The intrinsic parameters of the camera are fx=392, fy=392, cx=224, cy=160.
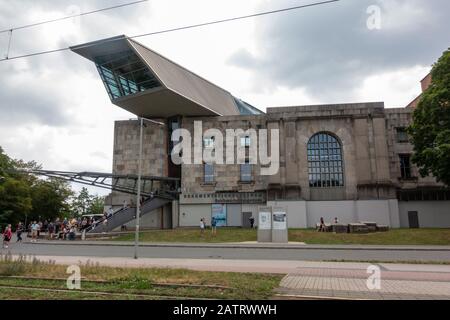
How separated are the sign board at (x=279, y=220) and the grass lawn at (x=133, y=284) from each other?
16.7 metres

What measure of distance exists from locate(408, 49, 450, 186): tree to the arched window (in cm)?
1062

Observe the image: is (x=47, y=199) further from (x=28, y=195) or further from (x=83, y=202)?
(x=83, y=202)

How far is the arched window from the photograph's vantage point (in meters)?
45.3

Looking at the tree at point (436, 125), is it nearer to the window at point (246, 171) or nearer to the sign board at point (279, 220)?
the sign board at point (279, 220)

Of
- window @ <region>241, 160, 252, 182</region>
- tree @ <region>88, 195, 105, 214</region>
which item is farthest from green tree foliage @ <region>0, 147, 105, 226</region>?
tree @ <region>88, 195, 105, 214</region>

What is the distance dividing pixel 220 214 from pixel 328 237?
17.4 meters

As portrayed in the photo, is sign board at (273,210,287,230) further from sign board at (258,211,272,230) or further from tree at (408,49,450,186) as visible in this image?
tree at (408,49,450,186)

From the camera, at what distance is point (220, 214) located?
46344mm

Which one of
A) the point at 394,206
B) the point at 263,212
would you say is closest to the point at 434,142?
the point at 394,206

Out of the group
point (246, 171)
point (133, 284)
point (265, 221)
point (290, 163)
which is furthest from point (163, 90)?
point (133, 284)

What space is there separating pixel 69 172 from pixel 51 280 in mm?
25152

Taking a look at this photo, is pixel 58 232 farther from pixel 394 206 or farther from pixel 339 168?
pixel 394 206

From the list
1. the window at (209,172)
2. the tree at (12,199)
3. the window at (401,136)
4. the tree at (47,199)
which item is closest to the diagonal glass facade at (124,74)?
the window at (209,172)

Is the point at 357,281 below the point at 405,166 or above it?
below
